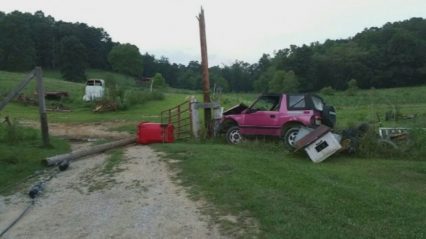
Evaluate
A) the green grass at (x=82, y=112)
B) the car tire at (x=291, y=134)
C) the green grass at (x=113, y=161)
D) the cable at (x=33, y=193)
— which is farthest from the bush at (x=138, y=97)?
the cable at (x=33, y=193)

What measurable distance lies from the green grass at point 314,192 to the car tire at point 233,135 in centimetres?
371

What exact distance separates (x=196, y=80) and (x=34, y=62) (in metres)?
36.7

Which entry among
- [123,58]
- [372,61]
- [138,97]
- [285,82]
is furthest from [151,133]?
[123,58]

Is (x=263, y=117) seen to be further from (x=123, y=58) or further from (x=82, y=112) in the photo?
(x=123, y=58)

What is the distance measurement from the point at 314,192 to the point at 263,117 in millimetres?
7776

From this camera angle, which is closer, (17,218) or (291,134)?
(17,218)

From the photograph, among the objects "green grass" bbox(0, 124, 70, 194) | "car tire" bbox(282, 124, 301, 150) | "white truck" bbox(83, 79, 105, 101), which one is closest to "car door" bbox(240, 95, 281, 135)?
"car tire" bbox(282, 124, 301, 150)

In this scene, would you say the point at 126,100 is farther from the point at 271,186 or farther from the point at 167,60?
the point at 167,60

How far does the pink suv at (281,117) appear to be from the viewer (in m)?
15.5

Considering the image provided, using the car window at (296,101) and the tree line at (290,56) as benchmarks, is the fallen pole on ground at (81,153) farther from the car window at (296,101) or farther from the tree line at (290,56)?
the tree line at (290,56)

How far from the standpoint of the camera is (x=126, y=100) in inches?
1393

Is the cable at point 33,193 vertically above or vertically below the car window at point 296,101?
below

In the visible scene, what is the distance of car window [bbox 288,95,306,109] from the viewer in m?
15.7

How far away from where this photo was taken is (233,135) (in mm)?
17219
